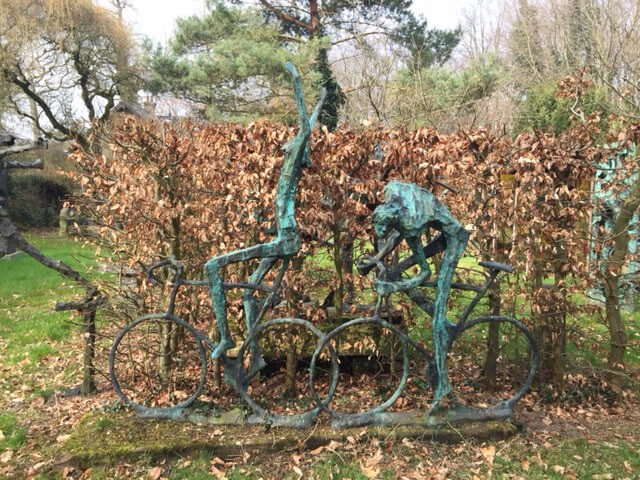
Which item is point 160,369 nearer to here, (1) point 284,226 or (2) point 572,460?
(1) point 284,226

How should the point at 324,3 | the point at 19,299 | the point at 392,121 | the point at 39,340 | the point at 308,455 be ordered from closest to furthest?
the point at 308,455, the point at 39,340, the point at 19,299, the point at 392,121, the point at 324,3

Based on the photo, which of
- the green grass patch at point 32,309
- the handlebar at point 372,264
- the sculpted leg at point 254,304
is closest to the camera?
the handlebar at point 372,264

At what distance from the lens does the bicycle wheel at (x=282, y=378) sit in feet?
12.2

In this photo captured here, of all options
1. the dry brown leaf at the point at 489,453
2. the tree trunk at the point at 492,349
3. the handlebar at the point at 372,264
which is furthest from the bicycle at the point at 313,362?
the tree trunk at the point at 492,349

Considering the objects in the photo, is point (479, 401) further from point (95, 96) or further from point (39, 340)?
point (95, 96)

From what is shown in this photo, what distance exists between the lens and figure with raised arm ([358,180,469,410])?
3.34 metres

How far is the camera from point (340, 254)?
4402 millimetres

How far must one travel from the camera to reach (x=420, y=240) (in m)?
3.50

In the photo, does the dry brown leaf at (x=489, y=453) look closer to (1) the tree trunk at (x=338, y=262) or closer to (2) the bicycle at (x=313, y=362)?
(2) the bicycle at (x=313, y=362)

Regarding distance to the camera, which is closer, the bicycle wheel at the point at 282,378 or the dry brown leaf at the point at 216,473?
the dry brown leaf at the point at 216,473

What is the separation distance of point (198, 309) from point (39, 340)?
313cm

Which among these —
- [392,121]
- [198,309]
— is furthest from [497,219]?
[392,121]

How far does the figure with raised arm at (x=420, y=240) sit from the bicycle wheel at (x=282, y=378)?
0.81 m

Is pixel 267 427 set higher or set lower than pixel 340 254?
lower
